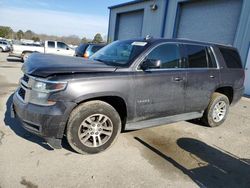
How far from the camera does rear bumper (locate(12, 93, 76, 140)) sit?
120 inches

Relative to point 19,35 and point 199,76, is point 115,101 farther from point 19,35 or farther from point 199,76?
point 19,35

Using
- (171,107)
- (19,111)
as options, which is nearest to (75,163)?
(19,111)

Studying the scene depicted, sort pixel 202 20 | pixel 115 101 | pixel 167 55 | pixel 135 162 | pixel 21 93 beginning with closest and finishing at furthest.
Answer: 1. pixel 135 162
2. pixel 21 93
3. pixel 115 101
4. pixel 167 55
5. pixel 202 20

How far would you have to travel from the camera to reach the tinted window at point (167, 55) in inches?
154

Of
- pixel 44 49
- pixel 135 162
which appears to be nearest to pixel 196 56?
pixel 135 162

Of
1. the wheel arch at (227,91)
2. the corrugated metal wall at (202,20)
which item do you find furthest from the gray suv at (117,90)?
the corrugated metal wall at (202,20)

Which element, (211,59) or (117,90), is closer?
(117,90)

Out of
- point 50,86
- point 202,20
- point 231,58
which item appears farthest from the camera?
point 202,20

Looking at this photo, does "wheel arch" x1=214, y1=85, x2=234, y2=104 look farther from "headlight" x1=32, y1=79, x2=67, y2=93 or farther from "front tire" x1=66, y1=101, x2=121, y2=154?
"headlight" x1=32, y1=79, x2=67, y2=93

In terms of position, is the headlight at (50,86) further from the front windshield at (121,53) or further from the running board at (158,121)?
the running board at (158,121)

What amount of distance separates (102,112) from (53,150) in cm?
99

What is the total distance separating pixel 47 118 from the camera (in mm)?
3037

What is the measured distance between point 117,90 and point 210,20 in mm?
10746

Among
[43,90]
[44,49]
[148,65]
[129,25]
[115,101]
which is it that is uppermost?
[129,25]
